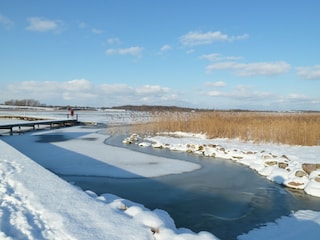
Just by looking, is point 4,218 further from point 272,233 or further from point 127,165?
point 127,165

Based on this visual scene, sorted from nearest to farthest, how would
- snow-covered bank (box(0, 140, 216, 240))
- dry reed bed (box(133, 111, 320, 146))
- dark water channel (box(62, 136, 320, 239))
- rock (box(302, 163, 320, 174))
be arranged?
1. snow-covered bank (box(0, 140, 216, 240))
2. dark water channel (box(62, 136, 320, 239))
3. rock (box(302, 163, 320, 174))
4. dry reed bed (box(133, 111, 320, 146))

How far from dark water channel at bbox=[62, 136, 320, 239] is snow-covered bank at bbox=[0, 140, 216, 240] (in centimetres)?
139

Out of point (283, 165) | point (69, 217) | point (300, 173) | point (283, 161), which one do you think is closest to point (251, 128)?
point (283, 161)

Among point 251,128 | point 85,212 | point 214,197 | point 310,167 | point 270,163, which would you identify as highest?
point 251,128

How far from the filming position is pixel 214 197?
6246mm

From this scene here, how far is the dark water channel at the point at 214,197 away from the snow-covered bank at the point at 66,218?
4.57 feet

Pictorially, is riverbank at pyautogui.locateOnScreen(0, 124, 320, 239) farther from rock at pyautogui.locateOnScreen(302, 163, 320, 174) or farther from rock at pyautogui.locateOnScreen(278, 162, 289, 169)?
rock at pyautogui.locateOnScreen(278, 162, 289, 169)

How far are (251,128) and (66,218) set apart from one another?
14.0 metres

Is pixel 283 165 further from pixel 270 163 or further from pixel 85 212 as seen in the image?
pixel 85 212

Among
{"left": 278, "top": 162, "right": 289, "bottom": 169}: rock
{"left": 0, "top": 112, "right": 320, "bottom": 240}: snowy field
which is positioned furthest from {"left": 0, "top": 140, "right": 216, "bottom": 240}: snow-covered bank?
{"left": 278, "top": 162, "right": 289, "bottom": 169}: rock

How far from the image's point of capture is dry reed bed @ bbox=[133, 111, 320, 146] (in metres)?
13.6

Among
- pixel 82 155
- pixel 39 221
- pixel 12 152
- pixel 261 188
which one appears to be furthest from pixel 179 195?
pixel 82 155

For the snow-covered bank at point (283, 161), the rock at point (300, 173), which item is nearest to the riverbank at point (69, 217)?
the snow-covered bank at point (283, 161)

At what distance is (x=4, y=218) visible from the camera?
321 centimetres
